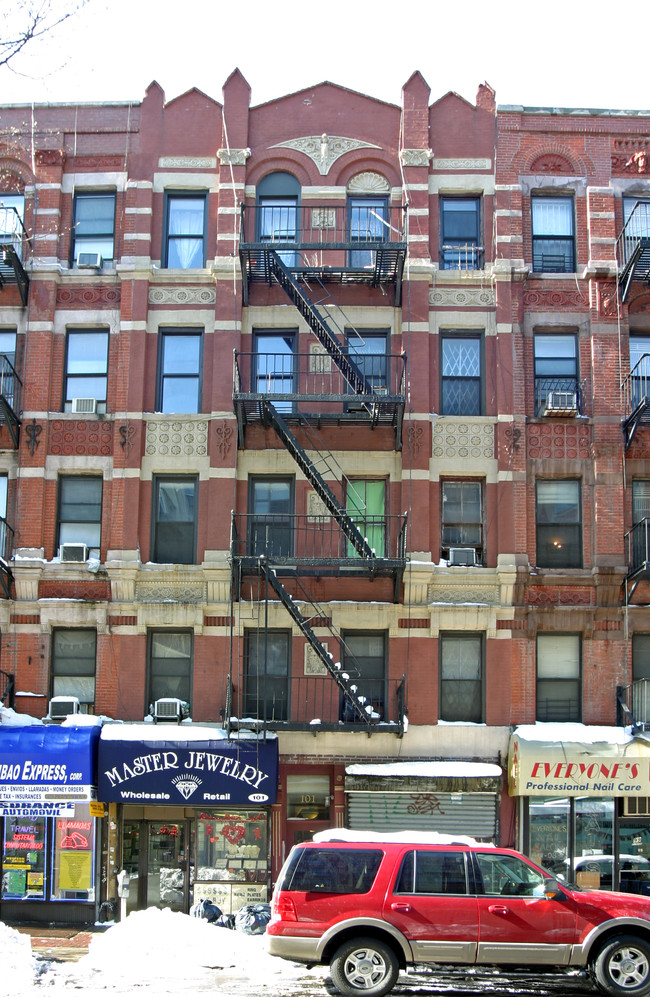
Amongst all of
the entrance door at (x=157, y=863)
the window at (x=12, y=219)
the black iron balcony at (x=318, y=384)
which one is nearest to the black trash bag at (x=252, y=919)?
the entrance door at (x=157, y=863)

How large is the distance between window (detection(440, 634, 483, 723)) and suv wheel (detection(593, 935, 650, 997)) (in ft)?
27.7

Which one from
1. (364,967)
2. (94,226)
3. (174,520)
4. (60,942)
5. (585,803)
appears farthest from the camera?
(94,226)

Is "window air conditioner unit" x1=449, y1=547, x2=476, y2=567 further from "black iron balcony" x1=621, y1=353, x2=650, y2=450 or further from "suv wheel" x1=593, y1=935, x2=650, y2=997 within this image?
"suv wheel" x1=593, y1=935, x2=650, y2=997

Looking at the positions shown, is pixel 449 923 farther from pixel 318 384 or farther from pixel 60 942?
pixel 318 384

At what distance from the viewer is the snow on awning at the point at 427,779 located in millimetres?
20594

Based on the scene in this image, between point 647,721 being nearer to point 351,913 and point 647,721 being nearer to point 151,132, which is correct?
point 351,913

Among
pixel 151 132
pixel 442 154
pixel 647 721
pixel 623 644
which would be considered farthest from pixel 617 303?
pixel 151 132

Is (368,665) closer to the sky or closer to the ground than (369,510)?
closer to the ground

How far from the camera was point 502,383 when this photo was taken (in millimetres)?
22422

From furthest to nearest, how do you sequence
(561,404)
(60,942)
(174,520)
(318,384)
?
(318,384)
(174,520)
(561,404)
(60,942)

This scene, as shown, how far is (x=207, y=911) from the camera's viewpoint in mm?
19547

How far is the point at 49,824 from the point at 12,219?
488 inches

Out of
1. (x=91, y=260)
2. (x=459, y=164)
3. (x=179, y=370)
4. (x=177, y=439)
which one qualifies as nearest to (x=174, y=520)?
(x=177, y=439)

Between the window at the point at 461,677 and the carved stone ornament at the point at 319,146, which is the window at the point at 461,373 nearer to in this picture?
the carved stone ornament at the point at 319,146
